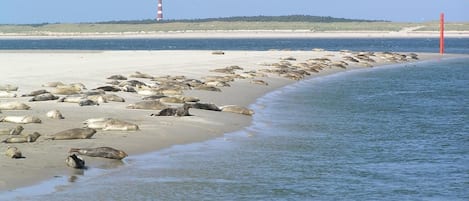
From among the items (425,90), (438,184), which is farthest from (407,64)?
(438,184)

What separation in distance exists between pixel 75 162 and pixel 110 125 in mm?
3067

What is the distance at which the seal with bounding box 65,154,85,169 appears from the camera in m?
10.6

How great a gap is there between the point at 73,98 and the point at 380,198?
361 inches

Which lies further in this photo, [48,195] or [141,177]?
[141,177]

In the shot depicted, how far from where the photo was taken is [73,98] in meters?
17.5

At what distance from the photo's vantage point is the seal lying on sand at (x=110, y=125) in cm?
1360

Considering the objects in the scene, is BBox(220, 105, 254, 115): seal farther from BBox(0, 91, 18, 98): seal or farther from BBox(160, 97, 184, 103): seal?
BBox(0, 91, 18, 98): seal

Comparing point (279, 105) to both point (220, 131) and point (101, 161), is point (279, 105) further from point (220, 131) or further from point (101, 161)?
point (101, 161)

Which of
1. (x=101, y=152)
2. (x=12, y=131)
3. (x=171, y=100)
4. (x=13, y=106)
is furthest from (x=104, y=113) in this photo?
(x=101, y=152)

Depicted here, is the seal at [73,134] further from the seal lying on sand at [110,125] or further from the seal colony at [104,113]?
the seal lying on sand at [110,125]

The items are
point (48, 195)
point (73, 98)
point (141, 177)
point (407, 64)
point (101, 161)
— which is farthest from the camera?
point (407, 64)

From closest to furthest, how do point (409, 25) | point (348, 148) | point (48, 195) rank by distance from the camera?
point (48, 195)
point (348, 148)
point (409, 25)

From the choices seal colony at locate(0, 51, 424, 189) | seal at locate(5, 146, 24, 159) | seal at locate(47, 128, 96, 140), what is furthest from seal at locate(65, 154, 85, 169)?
seal at locate(47, 128, 96, 140)

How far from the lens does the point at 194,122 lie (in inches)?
608
